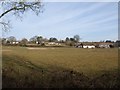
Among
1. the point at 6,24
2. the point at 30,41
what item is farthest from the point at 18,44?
the point at 6,24

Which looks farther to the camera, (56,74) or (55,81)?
(56,74)

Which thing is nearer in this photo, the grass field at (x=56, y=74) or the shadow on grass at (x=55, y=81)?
the shadow on grass at (x=55, y=81)

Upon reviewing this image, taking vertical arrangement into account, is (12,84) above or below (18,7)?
below

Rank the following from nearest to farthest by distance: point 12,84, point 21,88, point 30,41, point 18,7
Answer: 1. point 21,88
2. point 12,84
3. point 18,7
4. point 30,41


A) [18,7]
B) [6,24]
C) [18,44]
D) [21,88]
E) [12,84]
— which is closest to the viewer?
[21,88]

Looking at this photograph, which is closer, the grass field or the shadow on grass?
the shadow on grass

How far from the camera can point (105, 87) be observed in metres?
9.89

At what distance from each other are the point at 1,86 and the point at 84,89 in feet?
10.6

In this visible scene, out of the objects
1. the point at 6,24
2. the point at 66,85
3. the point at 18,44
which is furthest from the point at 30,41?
the point at 66,85

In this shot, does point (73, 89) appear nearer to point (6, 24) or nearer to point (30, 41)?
point (6, 24)

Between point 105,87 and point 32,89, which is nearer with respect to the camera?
point 32,89

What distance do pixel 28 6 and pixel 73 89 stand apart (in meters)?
13.3

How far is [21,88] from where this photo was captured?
9227mm

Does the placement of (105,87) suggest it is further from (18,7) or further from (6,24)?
(6,24)
